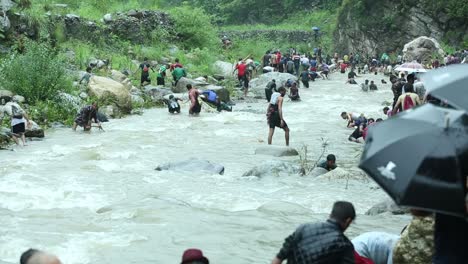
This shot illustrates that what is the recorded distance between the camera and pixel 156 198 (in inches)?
378

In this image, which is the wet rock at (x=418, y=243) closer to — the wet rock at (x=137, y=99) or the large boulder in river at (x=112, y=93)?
the large boulder in river at (x=112, y=93)

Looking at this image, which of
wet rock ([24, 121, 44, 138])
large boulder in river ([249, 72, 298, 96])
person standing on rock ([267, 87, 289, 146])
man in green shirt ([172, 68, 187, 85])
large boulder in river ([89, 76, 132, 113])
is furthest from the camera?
large boulder in river ([249, 72, 298, 96])

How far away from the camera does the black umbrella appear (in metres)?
3.30

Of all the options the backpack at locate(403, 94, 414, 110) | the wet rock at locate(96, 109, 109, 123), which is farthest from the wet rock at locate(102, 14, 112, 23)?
the backpack at locate(403, 94, 414, 110)

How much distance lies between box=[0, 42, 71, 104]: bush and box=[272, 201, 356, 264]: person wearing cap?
14.3m

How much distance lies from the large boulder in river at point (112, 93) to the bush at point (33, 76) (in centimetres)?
149

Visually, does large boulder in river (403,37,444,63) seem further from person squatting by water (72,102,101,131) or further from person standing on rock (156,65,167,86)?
person squatting by water (72,102,101,131)

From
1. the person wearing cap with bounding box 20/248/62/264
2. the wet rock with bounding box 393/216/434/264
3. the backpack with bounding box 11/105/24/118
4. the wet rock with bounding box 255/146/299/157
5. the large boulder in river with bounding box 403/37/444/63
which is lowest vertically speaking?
the wet rock with bounding box 255/146/299/157

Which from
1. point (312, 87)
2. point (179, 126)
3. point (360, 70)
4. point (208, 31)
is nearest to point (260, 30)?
point (360, 70)

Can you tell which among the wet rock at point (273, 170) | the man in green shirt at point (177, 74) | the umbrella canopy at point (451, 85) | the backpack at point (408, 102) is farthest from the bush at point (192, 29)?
the umbrella canopy at point (451, 85)

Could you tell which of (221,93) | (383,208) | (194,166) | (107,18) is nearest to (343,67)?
(107,18)

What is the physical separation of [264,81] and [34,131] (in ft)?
41.4

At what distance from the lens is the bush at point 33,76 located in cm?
1731

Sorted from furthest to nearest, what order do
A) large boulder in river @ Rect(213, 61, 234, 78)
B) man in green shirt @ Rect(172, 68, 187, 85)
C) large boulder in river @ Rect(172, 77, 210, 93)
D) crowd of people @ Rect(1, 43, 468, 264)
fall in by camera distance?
large boulder in river @ Rect(213, 61, 234, 78)
man in green shirt @ Rect(172, 68, 187, 85)
large boulder in river @ Rect(172, 77, 210, 93)
crowd of people @ Rect(1, 43, 468, 264)
